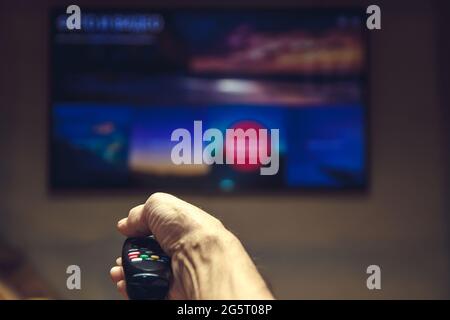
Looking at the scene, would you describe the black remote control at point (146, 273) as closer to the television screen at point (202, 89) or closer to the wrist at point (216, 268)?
the wrist at point (216, 268)

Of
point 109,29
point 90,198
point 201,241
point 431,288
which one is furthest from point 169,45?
point 201,241

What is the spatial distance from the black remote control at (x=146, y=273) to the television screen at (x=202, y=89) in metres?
1.75

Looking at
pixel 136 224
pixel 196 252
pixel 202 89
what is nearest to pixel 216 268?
pixel 196 252

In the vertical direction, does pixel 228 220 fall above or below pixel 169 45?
below

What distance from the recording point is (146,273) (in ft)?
2.58

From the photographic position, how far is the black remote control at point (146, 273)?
791mm

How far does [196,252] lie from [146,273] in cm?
7

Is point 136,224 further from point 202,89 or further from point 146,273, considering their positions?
point 202,89

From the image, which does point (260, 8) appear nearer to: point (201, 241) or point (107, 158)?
point (107, 158)

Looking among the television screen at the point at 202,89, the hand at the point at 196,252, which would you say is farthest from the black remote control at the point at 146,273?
the television screen at the point at 202,89
